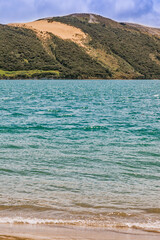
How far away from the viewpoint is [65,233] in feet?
26.3

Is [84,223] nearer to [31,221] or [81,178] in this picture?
[31,221]

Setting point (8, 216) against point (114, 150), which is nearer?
point (8, 216)

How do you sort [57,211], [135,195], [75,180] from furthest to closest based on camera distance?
[75,180] → [135,195] → [57,211]

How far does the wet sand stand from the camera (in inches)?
303

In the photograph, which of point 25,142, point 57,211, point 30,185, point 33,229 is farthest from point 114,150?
point 33,229

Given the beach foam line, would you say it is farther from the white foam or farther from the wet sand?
the wet sand

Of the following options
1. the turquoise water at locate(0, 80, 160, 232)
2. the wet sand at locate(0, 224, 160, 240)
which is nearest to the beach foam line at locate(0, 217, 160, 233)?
the turquoise water at locate(0, 80, 160, 232)

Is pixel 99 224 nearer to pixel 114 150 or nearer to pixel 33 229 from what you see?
pixel 33 229

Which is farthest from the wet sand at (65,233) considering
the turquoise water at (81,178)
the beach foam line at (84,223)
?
the turquoise water at (81,178)

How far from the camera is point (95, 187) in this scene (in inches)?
465

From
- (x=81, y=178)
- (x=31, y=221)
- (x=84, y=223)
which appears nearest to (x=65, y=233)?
(x=84, y=223)

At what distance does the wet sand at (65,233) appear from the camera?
7.68 m

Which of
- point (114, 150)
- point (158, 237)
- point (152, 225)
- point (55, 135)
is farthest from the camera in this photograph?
point (55, 135)

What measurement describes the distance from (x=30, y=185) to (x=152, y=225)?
15.7ft
